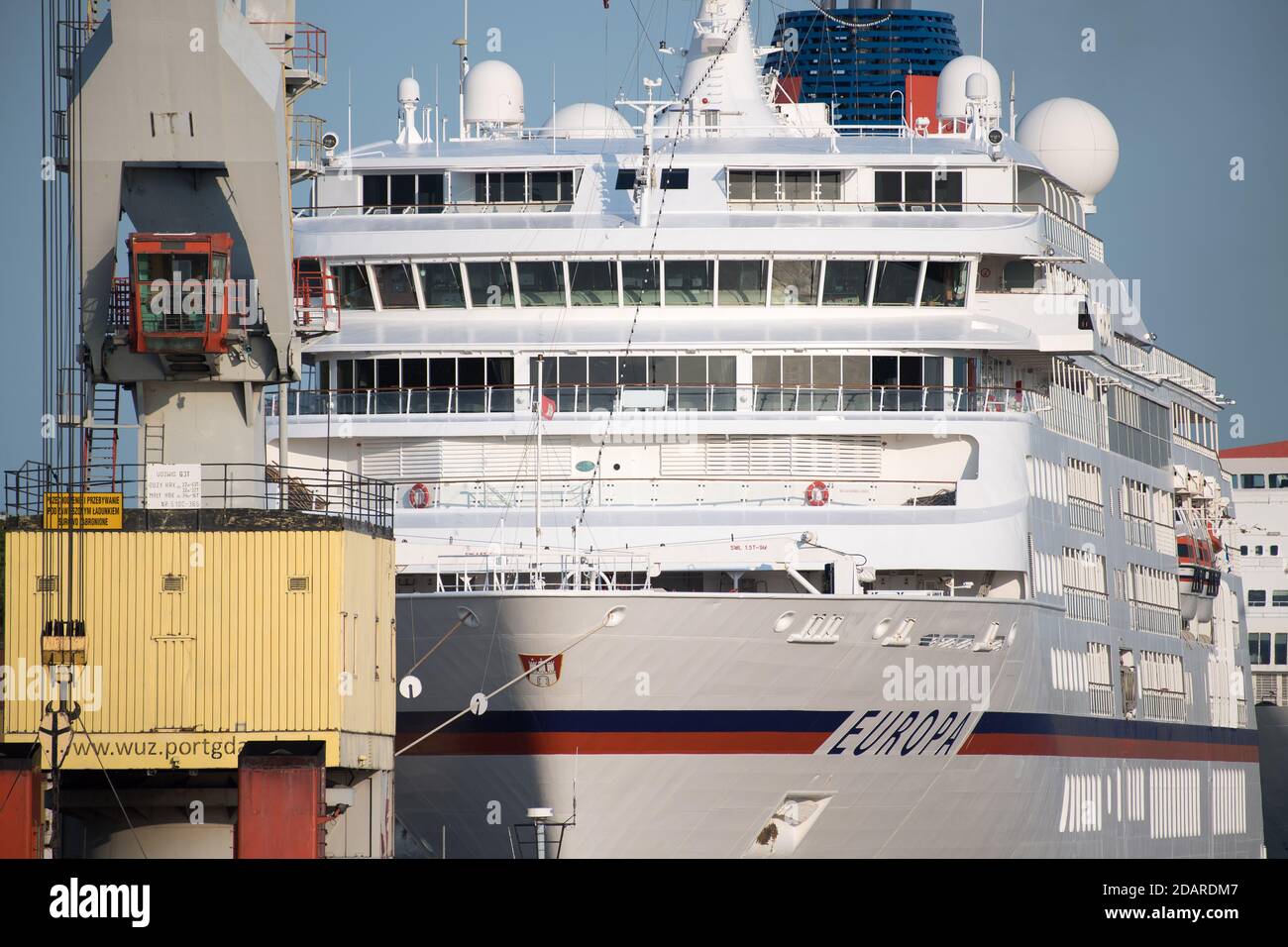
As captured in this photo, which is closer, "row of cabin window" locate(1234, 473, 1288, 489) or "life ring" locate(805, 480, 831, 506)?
"life ring" locate(805, 480, 831, 506)

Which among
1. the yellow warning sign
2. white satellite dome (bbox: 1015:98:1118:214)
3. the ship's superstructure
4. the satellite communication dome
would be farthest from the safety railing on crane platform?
the ship's superstructure

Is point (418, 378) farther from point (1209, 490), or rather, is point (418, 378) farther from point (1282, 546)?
point (1282, 546)

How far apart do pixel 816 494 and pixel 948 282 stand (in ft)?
17.2

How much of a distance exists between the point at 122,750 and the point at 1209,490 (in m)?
36.3

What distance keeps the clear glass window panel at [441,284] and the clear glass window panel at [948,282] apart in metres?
7.78

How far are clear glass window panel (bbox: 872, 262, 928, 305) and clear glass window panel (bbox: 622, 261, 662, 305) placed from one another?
3720 mm

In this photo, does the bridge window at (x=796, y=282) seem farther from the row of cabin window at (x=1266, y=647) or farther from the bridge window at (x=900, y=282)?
the row of cabin window at (x=1266, y=647)

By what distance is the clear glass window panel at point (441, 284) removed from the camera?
138 feet

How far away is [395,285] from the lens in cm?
4238

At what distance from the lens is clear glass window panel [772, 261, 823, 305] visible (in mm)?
41688

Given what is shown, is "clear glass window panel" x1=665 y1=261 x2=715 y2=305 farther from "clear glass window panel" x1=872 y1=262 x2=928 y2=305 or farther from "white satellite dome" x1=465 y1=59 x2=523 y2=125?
"white satellite dome" x1=465 y1=59 x2=523 y2=125

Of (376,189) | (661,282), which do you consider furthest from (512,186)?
(661,282)

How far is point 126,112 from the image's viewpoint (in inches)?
1328
